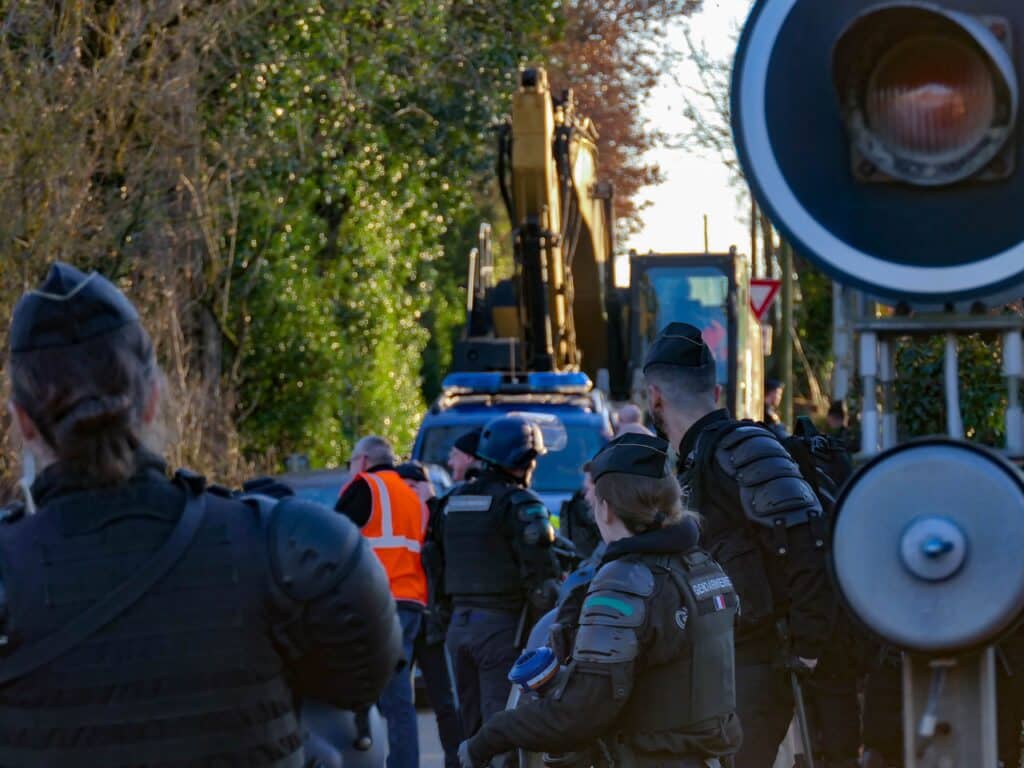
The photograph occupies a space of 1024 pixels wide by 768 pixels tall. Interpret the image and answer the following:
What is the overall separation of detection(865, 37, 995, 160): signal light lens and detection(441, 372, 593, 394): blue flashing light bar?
1452cm

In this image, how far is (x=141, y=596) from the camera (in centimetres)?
310

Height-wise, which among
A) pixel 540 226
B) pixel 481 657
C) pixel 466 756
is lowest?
pixel 481 657

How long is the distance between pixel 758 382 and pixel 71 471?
23635mm

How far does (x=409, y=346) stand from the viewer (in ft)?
97.0

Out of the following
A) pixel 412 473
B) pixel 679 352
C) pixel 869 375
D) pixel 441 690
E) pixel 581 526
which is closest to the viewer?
pixel 869 375

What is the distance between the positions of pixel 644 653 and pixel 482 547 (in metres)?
4.85

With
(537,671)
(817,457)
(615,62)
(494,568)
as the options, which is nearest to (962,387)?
(494,568)

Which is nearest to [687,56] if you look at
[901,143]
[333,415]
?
[333,415]

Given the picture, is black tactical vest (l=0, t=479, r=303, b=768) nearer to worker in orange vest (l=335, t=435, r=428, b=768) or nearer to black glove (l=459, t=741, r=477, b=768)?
black glove (l=459, t=741, r=477, b=768)

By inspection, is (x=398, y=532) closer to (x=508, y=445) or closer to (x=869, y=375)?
(x=508, y=445)

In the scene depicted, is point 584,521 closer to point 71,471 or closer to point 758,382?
point 71,471

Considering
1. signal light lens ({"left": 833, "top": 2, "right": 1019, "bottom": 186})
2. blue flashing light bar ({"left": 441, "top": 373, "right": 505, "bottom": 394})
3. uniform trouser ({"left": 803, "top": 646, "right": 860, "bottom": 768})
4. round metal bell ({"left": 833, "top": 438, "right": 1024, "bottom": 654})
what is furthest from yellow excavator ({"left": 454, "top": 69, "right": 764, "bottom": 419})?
round metal bell ({"left": 833, "top": 438, "right": 1024, "bottom": 654})

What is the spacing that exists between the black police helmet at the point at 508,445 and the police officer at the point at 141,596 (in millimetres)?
6646

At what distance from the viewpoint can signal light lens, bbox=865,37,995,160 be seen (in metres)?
3.36
